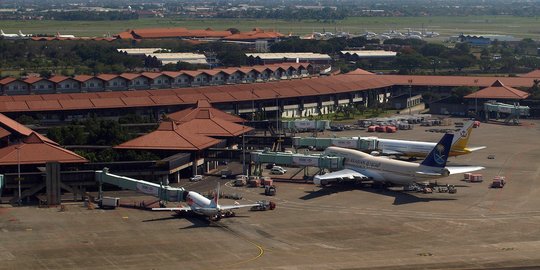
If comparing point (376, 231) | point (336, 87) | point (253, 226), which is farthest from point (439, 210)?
point (336, 87)

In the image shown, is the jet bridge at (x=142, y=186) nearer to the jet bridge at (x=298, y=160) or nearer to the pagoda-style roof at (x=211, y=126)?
the jet bridge at (x=298, y=160)

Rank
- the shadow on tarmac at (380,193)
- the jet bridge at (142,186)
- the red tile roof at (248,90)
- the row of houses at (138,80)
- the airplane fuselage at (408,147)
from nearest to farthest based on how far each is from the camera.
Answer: the jet bridge at (142,186), the shadow on tarmac at (380,193), the airplane fuselage at (408,147), the red tile roof at (248,90), the row of houses at (138,80)

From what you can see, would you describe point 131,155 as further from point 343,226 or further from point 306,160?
point 343,226

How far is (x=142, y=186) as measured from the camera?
92.6 metres

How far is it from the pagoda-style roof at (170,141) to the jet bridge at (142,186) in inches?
436

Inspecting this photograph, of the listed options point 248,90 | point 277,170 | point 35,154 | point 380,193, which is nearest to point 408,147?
point 277,170

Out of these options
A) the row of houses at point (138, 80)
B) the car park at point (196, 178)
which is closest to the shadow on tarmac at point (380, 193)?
the car park at point (196, 178)

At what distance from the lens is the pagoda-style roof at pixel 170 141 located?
106 metres

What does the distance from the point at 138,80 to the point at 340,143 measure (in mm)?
53635

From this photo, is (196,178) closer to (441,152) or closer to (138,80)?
(441,152)

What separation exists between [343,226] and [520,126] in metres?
72.7

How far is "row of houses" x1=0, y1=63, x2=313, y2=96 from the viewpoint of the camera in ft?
502

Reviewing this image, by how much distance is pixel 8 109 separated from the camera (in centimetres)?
13562

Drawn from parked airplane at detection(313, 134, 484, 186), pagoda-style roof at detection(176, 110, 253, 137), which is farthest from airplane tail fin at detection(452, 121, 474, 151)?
pagoda-style roof at detection(176, 110, 253, 137)
